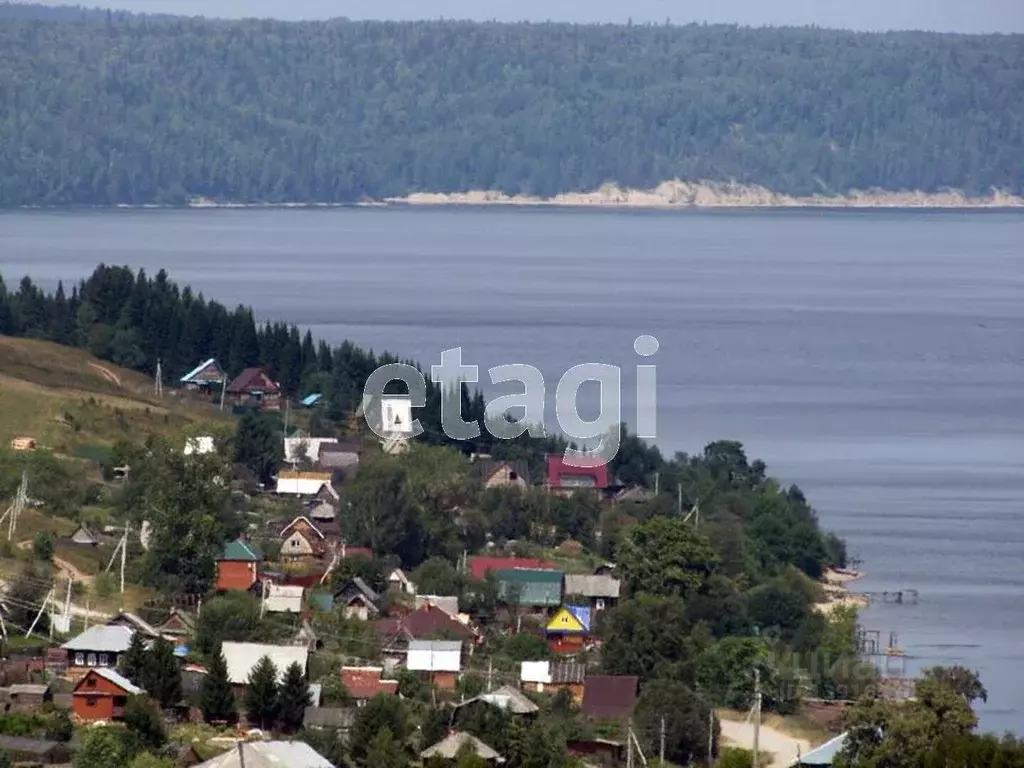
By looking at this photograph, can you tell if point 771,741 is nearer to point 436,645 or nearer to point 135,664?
point 436,645

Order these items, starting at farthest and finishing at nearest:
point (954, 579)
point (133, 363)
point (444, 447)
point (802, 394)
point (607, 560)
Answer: point (802, 394) < point (133, 363) < point (444, 447) < point (954, 579) < point (607, 560)

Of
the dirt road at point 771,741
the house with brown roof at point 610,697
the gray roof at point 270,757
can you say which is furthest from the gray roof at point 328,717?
the dirt road at point 771,741

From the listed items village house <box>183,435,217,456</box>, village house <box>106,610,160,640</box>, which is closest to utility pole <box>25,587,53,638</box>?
village house <box>106,610,160,640</box>

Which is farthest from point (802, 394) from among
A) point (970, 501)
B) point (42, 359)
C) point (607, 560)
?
point (607, 560)

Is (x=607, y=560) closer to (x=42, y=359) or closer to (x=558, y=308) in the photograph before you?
(x=42, y=359)

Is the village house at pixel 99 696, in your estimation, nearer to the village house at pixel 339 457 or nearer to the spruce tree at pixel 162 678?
the spruce tree at pixel 162 678

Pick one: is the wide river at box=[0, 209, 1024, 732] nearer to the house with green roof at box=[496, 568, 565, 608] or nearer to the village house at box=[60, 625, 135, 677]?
the house with green roof at box=[496, 568, 565, 608]
